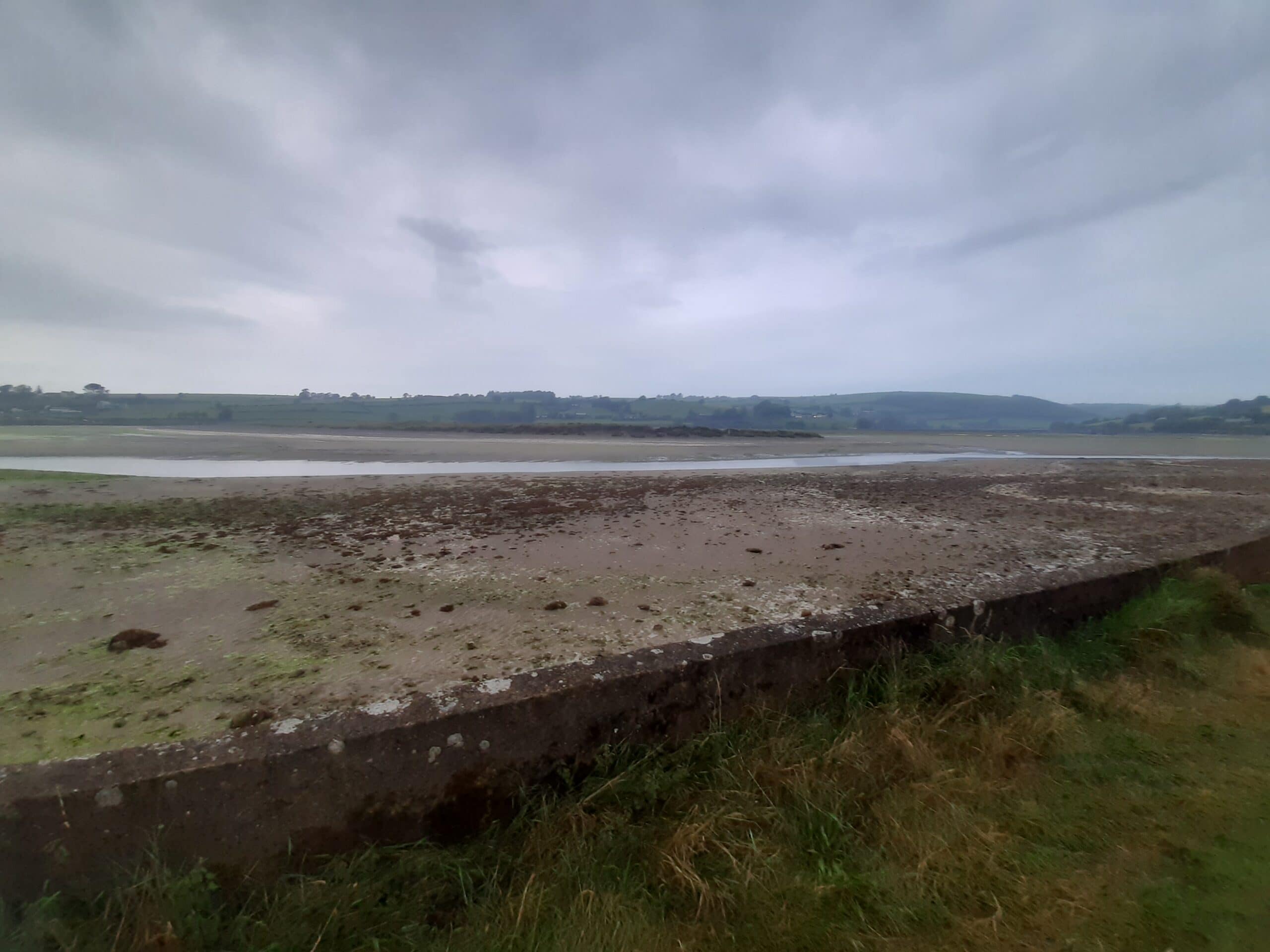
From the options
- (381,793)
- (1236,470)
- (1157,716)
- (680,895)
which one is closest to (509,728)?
(381,793)

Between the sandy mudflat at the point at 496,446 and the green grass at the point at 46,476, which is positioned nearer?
the green grass at the point at 46,476

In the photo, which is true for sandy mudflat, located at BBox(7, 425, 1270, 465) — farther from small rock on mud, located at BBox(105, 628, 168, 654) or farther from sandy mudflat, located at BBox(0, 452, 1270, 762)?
small rock on mud, located at BBox(105, 628, 168, 654)

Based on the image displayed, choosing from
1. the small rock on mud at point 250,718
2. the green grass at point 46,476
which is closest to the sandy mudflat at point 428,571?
the small rock on mud at point 250,718

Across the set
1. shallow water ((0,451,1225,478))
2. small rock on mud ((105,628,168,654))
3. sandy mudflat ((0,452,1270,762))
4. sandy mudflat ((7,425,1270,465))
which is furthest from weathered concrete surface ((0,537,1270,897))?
sandy mudflat ((7,425,1270,465))

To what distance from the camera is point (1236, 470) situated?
1295 cm

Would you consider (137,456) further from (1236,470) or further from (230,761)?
(1236,470)

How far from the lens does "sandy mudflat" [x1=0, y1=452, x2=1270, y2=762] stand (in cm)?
280

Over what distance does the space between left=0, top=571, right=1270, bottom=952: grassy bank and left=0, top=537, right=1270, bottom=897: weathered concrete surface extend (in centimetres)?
10

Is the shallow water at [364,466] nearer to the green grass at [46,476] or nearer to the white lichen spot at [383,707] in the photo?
the green grass at [46,476]

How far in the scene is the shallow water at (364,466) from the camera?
1202cm

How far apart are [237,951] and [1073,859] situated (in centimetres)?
283

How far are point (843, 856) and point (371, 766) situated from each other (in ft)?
5.88

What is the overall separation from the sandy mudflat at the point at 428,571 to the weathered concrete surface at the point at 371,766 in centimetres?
23

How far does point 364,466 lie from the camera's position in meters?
13.8
